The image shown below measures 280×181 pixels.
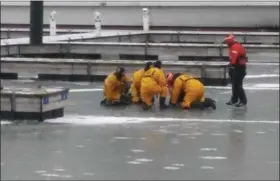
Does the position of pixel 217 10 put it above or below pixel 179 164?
above

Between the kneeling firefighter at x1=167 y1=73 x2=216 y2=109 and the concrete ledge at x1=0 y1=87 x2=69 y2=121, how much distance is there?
10.0 feet

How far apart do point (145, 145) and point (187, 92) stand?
175 inches

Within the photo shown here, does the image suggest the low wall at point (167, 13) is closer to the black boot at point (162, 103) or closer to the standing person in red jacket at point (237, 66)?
the standing person in red jacket at point (237, 66)

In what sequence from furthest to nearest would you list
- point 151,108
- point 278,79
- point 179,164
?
point 278,79 → point 151,108 → point 179,164

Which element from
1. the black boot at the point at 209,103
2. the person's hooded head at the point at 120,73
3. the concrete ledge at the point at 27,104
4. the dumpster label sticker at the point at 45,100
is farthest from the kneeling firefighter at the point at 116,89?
the dumpster label sticker at the point at 45,100

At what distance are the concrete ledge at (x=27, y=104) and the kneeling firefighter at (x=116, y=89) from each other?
8.52 feet

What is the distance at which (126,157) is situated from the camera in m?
11.0

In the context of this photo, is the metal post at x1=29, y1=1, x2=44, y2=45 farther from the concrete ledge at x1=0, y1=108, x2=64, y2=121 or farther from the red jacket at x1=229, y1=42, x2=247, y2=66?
the concrete ledge at x1=0, y1=108, x2=64, y2=121

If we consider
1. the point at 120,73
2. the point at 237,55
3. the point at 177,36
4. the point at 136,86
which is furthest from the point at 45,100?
the point at 177,36

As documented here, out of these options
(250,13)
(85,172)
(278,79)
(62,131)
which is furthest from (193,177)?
(250,13)

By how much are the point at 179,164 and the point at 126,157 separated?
2.89 ft

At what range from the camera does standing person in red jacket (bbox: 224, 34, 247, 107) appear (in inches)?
647

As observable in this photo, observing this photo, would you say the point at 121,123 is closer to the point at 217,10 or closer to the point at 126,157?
the point at 126,157

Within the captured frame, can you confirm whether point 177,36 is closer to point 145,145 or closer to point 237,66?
point 237,66
